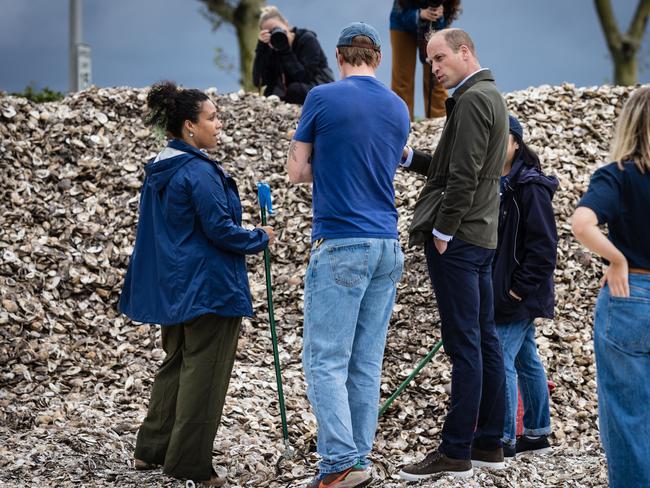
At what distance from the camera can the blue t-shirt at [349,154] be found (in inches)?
159

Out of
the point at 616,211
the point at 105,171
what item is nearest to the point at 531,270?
the point at 616,211

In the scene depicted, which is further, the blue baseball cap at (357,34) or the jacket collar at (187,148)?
the jacket collar at (187,148)

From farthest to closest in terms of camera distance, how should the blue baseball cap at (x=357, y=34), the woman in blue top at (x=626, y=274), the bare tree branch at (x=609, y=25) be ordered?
the bare tree branch at (x=609, y=25) → the blue baseball cap at (x=357, y=34) → the woman in blue top at (x=626, y=274)

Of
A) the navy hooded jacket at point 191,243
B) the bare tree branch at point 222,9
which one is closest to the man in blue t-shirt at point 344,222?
the navy hooded jacket at point 191,243

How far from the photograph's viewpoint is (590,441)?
19.1 ft

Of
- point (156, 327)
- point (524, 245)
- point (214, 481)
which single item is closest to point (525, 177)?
point (524, 245)

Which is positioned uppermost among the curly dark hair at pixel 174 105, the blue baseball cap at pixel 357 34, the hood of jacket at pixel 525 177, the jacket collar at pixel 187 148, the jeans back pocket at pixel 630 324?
the blue baseball cap at pixel 357 34

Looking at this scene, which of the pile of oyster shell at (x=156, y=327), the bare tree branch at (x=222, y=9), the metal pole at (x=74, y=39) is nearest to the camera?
the pile of oyster shell at (x=156, y=327)

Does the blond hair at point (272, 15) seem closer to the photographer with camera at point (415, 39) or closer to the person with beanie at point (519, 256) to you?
the photographer with camera at point (415, 39)

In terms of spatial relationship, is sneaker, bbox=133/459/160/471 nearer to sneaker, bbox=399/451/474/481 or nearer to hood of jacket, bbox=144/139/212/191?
sneaker, bbox=399/451/474/481

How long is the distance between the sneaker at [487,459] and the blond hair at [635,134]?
1755 mm

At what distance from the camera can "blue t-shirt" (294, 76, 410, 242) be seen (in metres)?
4.03

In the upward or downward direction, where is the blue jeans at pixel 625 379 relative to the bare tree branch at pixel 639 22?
downward

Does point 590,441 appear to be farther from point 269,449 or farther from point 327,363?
point 327,363
